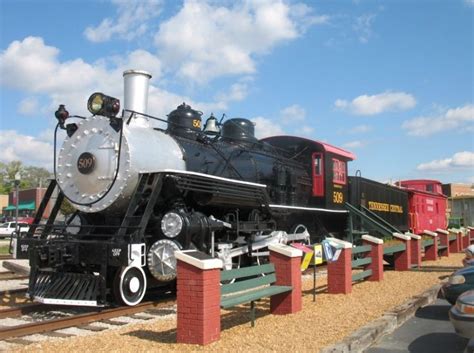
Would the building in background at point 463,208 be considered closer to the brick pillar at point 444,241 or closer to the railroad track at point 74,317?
the brick pillar at point 444,241

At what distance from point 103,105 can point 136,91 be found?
121 cm

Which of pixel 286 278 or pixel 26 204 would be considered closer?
pixel 286 278

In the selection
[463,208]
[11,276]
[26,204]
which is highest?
[26,204]

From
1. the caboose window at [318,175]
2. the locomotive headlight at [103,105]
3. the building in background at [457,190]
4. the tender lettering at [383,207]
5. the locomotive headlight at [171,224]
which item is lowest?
the locomotive headlight at [171,224]

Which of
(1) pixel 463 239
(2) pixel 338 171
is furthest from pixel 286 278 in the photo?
(1) pixel 463 239

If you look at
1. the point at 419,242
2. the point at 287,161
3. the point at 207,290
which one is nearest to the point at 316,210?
the point at 287,161

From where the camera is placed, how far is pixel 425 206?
25.0m

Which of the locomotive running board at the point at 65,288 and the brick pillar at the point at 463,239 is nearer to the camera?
the locomotive running board at the point at 65,288

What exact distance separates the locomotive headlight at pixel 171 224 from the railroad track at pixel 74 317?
1.28 metres

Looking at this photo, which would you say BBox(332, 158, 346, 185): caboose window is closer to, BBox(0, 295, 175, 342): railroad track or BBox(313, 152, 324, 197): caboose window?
BBox(313, 152, 324, 197): caboose window

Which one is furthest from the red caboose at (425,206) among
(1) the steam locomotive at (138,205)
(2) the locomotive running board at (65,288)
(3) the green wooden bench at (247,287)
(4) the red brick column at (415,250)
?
(2) the locomotive running board at (65,288)

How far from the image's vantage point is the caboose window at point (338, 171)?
15.6 m

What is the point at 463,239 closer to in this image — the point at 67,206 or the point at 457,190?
the point at 67,206

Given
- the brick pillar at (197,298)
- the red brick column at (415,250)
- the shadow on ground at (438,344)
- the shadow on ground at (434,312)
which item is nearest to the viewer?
the brick pillar at (197,298)
